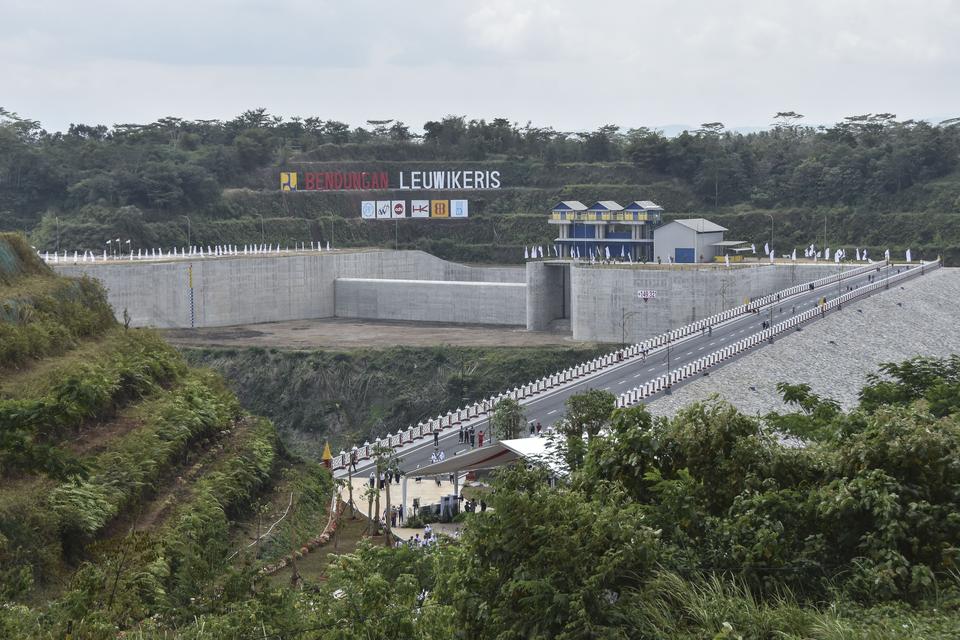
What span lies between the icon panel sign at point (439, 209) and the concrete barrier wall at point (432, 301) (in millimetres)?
23071

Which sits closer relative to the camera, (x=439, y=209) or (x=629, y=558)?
(x=629, y=558)

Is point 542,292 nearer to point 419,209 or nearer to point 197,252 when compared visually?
point 419,209

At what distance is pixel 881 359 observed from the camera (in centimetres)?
7762

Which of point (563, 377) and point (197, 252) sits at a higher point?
point (197, 252)

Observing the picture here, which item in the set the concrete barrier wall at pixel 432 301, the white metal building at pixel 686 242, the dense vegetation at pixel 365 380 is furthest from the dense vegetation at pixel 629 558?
the concrete barrier wall at pixel 432 301

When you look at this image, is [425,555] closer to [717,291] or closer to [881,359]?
[881,359]

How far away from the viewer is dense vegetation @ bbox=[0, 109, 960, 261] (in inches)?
4961

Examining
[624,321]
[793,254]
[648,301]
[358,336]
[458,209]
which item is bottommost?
[358,336]

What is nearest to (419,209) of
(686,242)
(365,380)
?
(686,242)

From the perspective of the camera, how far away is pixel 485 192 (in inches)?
5640

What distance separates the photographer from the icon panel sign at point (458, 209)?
138875 mm

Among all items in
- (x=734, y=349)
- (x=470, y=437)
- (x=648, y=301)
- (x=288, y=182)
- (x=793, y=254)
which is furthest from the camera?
(x=288, y=182)

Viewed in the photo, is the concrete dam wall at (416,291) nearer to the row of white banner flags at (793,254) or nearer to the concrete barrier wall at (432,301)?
the concrete barrier wall at (432,301)

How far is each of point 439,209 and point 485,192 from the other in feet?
24.0
